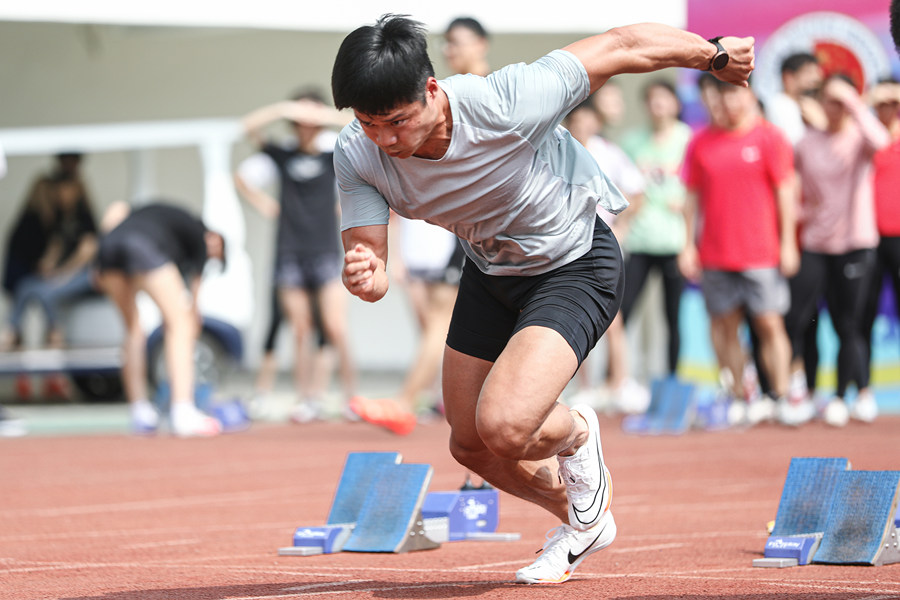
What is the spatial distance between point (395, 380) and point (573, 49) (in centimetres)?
1288

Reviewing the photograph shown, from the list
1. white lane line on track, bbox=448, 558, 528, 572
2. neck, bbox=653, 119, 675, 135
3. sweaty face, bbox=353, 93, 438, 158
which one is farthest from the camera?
neck, bbox=653, 119, 675, 135

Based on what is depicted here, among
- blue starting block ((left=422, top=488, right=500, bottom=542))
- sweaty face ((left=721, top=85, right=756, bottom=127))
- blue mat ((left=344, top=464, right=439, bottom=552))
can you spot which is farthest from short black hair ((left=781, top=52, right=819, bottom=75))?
blue mat ((left=344, top=464, right=439, bottom=552))

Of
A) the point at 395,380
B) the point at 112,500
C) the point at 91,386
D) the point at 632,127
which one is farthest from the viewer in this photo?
the point at 395,380

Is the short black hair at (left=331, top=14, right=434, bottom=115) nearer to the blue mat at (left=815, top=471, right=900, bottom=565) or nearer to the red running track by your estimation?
the red running track

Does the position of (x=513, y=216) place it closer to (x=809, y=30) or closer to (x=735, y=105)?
(x=735, y=105)

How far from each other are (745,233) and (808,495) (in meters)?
5.17

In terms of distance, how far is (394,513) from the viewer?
4914 mm

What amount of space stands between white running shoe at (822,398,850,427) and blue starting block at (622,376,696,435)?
3.20 feet

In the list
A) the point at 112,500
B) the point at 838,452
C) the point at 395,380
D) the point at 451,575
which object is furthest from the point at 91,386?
the point at 451,575

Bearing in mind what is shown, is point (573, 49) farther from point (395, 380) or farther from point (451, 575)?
point (395, 380)

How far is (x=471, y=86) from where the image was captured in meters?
3.85

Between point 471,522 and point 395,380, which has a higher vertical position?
point 471,522

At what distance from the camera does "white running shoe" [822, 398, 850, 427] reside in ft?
31.2

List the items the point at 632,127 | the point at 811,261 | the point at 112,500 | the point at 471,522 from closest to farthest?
the point at 471,522
the point at 112,500
the point at 811,261
the point at 632,127
